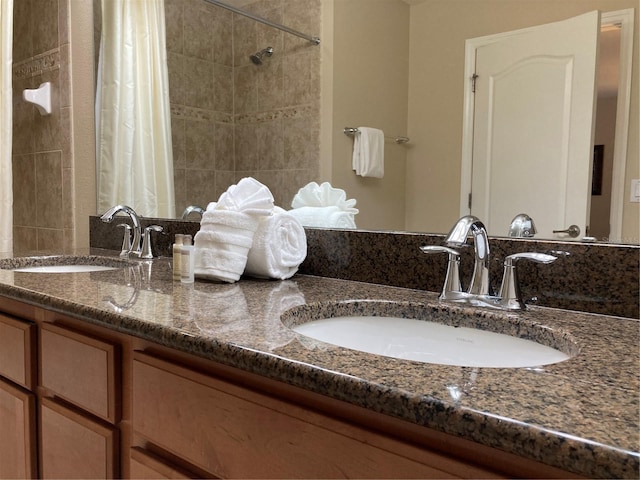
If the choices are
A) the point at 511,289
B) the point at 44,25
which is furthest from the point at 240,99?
the point at 44,25

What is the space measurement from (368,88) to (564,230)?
0.55 metres

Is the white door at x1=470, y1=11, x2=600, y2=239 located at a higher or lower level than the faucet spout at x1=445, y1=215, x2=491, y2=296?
higher

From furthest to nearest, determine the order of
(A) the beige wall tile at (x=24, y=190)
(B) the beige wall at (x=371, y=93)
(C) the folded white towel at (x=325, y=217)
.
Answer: (A) the beige wall tile at (x=24, y=190) < (C) the folded white towel at (x=325, y=217) < (B) the beige wall at (x=371, y=93)

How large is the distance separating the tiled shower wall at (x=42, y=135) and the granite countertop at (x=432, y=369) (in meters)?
1.08

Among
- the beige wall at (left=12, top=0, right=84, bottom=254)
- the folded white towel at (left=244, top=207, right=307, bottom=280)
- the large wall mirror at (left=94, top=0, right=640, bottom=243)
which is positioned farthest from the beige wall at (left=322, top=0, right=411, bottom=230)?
the beige wall at (left=12, top=0, right=84, bottom=254)

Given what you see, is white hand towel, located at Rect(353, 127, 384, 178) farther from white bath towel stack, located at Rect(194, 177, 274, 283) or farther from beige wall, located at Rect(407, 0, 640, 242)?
white bath towel stack, located at Rect(194, 177, 274, 283)

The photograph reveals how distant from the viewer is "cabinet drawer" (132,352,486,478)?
533 millimetres

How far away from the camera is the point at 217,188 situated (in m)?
1.65

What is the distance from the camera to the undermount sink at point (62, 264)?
157 centimetres

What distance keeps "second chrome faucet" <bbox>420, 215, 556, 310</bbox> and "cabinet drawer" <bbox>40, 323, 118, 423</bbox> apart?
63cm

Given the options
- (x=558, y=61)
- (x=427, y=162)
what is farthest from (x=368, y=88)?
(x=558, y=61)

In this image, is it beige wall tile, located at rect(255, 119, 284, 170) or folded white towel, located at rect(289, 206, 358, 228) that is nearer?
folded white towel, located at rect(289, 206, 358, 228)

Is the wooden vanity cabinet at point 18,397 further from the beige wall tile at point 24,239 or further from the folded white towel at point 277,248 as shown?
the beige wall tile at point 24,239

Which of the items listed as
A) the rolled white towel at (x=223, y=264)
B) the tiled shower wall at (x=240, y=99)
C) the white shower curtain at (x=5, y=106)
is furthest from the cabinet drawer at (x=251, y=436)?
the white shower curtain at (x=5, y=106)
